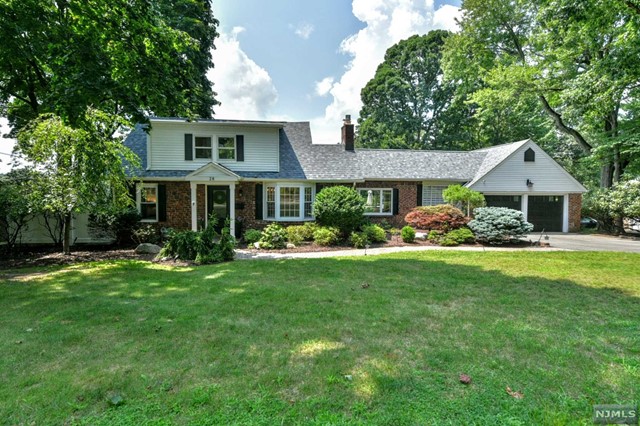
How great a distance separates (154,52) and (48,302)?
648 centimetres

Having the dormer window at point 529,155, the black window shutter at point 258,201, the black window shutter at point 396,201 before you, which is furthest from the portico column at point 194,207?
the dormer window at point 529,155

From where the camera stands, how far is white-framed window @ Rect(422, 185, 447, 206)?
17.2m

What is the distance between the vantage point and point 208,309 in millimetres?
4859

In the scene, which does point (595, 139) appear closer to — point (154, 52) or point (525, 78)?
point (525, 78)

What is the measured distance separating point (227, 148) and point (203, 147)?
1.10 metres

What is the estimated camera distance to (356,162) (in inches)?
678

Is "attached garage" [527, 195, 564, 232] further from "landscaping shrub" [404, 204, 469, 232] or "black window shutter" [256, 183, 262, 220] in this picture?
"black window shutter" [256, 183, 262, 220]

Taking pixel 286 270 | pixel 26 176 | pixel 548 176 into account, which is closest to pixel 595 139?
pixel 548 176

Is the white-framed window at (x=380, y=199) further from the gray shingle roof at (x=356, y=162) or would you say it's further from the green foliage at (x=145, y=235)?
the green foliage at (x=145, y=235)

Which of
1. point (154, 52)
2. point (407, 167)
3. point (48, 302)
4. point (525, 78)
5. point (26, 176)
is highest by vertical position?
point (525, 78)

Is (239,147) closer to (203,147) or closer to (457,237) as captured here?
(203,147)

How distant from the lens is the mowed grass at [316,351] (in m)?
2.50

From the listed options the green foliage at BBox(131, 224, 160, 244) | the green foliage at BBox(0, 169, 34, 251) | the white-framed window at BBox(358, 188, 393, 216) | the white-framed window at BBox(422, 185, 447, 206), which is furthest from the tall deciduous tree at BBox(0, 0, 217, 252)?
the white-framed window at BBox(422, 185, 447, 206)

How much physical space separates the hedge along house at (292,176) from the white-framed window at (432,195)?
6cm
